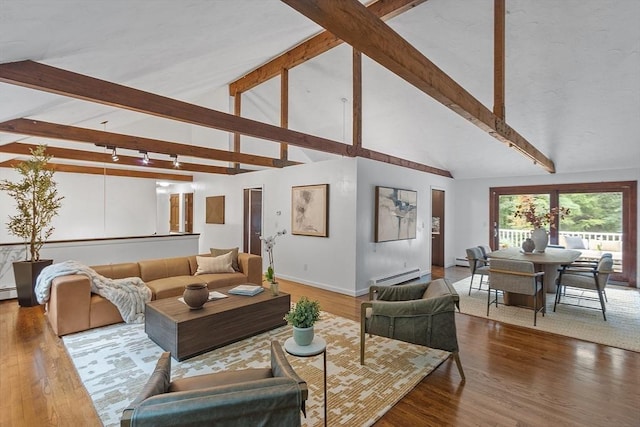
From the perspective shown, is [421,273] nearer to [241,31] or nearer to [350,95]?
[350,95]

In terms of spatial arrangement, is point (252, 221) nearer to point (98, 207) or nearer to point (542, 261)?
point (98, 207)

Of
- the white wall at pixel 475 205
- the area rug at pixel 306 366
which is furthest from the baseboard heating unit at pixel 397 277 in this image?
the white wall at pixel 475 205

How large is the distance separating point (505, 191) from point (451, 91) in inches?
229

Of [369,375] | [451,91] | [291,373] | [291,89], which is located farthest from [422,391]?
[291,89]

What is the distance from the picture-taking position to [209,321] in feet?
9.80

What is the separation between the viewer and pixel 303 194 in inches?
233

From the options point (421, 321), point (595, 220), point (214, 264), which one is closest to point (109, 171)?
point (214, 264)

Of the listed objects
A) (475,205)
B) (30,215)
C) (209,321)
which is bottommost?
(209,321)

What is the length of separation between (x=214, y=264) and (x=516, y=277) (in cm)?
421

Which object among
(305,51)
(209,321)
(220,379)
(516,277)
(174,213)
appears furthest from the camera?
(174,213)

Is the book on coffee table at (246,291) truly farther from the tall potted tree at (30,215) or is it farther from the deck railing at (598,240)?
the deck railing at (598,240)

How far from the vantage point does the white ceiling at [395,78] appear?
1.91 meters

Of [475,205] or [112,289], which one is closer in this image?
[112,289]

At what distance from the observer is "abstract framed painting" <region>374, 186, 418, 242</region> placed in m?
5.51
